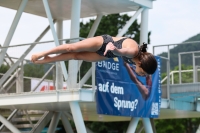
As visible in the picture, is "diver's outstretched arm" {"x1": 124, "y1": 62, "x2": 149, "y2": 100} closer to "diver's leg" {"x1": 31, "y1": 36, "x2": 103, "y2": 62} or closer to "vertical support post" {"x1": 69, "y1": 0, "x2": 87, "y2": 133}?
"vertical support post" {"x1": 69, "y1": 0, "x2": 87, "y2": 133}

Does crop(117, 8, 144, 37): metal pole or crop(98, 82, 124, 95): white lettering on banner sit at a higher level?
crop(117, 8, 144, 37): metal pole

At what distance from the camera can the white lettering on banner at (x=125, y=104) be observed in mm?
18980

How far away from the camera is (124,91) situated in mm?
19453

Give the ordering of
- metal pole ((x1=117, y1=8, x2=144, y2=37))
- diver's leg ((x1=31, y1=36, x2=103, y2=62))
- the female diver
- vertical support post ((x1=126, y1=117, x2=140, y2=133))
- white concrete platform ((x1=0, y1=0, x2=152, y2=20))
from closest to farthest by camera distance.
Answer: the female diver, diver's leg ((x1=31, y1=36, x2=103, y2=62)), vertical support post ((x1=126, y1=117, x2=140, y2=133)), white concrete platform ((x1=0, y1=0, x2=152, y2=20)), metal pole ((x1=117, y1=8, x2=144, y2=37))

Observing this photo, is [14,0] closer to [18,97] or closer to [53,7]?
[53,7]

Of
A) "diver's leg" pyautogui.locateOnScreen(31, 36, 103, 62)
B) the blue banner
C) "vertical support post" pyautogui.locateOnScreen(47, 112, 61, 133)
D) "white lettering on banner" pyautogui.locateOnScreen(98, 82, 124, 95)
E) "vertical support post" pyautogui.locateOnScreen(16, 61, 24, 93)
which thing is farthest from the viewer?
"vertical support post" pyautogui.locateOnScreen(47, 112, 61, 133)

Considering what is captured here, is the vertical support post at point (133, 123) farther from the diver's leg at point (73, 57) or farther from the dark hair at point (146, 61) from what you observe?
the dark hair at point (146, 61)

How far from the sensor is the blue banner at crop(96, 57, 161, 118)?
723 inches

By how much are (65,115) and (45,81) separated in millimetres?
3791

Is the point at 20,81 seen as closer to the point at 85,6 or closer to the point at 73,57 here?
the point at 85,6

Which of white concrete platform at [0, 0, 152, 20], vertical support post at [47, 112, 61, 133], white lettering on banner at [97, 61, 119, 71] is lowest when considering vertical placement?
vertical support post at [47, 112, 61, 133]

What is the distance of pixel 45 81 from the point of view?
21375mm

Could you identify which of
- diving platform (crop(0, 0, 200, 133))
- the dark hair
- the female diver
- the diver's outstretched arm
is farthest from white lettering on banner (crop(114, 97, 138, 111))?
the dark hair

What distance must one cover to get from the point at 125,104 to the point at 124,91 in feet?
1.45
